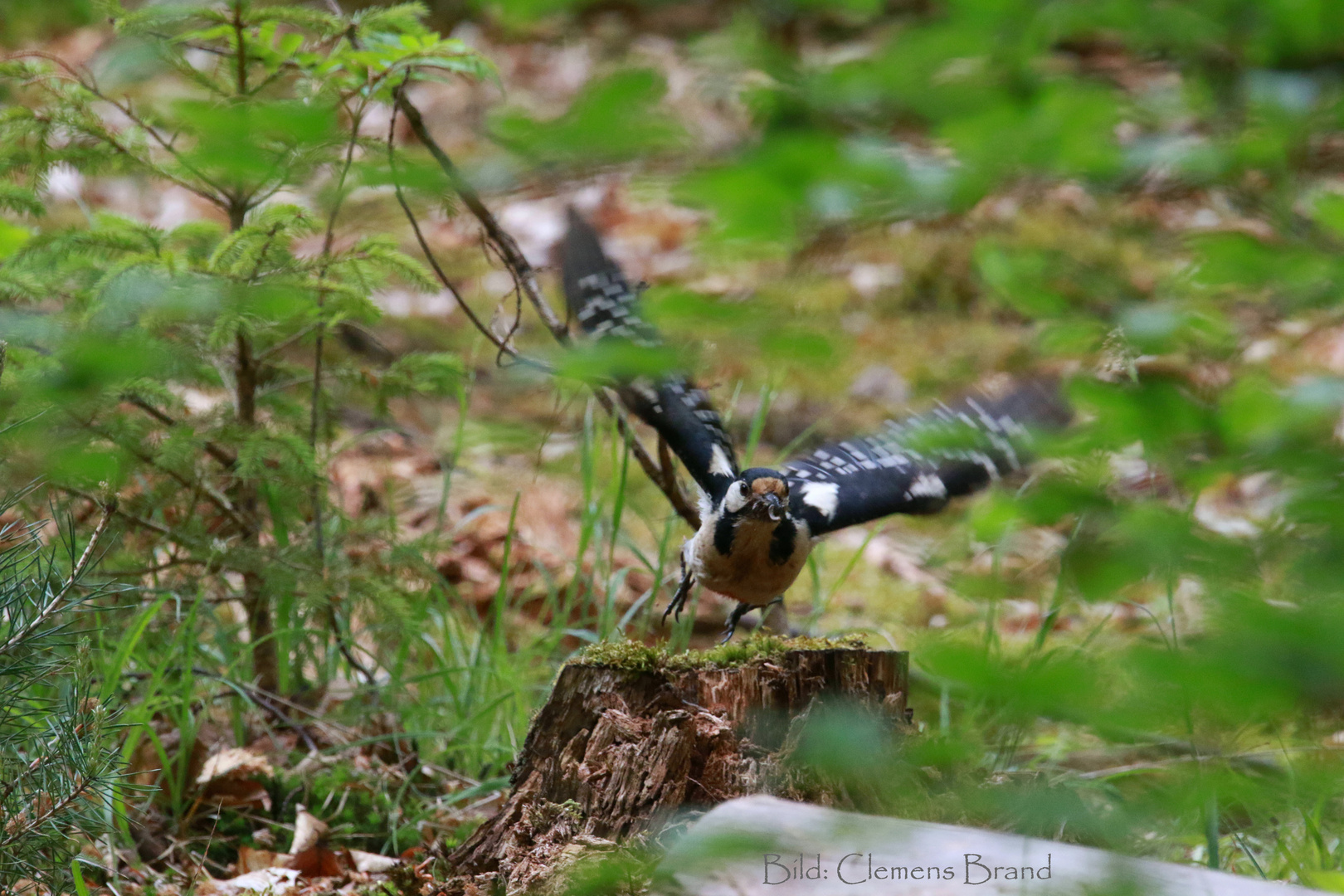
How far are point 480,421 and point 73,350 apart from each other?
2.56ft

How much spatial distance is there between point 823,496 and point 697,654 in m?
0.99

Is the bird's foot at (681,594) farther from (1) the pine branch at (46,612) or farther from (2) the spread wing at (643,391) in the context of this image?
(1) the pine branch at (46,612)

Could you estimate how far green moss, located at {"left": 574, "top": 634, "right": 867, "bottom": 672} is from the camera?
2.59m

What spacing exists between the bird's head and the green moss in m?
0.50

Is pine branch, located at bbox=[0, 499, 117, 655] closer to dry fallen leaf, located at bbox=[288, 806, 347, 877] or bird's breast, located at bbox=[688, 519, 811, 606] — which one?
dry fallen leaf, located at bbox=[288, 806, 347, 877]

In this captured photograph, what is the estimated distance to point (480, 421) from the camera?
114 centimetres

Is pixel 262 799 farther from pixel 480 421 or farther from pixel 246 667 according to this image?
pixel 480 421

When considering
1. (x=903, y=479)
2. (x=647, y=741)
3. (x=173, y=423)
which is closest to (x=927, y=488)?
(x=903, y=479)

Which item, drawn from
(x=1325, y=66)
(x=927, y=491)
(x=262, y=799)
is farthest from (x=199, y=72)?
(x=1325, y=66)

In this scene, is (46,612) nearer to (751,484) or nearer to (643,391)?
(643,391)

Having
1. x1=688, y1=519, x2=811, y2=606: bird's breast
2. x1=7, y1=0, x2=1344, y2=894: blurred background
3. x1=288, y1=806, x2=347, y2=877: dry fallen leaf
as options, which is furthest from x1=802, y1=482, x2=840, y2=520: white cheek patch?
x1=288, y1=806, x2=347, y2=877: dry fallen leaf

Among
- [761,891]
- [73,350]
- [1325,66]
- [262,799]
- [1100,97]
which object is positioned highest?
[1325,66]

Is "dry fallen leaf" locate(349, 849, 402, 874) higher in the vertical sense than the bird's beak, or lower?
lower

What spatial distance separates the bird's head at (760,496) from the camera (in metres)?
3.23
